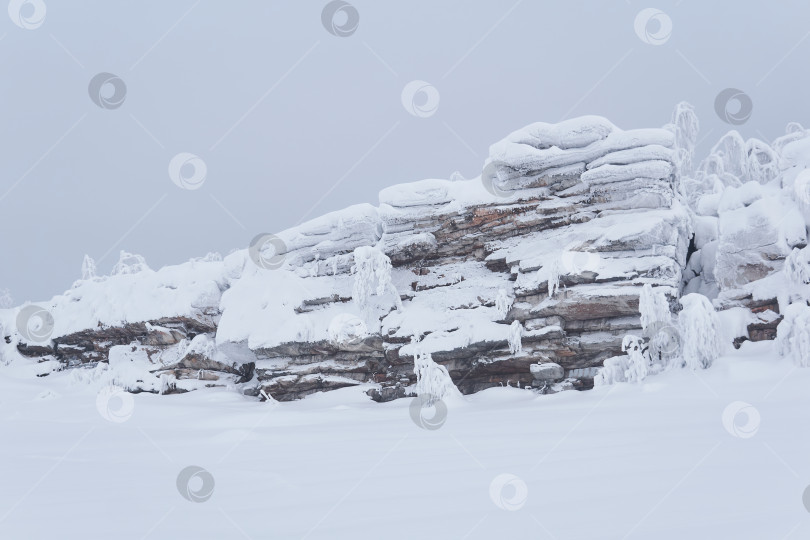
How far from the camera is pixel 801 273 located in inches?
514

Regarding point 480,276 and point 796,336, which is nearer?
point 796,336

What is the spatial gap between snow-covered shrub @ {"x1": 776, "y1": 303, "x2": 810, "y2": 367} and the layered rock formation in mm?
2112

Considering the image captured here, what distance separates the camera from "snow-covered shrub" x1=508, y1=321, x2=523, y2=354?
16109 millimetres

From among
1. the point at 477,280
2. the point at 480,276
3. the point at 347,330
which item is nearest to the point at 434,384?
the point at 347,330

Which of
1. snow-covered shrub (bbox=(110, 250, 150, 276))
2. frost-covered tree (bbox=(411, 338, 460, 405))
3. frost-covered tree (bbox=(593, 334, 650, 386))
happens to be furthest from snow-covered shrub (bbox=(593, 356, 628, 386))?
snow-covered shrub (bbox=(110, 250, 150, 276))

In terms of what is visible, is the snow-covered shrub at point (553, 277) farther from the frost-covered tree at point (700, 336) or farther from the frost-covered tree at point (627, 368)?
the frost-covered tree at point (700, 336)

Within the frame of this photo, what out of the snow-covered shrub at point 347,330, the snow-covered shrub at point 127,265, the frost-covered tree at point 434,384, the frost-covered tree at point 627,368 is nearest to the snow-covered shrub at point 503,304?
the frost-covered tree at point 434,384

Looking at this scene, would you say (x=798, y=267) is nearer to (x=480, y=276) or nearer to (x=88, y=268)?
(x=480, y=276)

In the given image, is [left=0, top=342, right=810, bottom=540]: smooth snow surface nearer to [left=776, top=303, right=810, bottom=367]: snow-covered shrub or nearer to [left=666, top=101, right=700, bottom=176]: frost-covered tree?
[left=776, top=303, right=810, bottom=367]: snow-covered shrub

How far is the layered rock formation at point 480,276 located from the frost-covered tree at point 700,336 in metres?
1.85

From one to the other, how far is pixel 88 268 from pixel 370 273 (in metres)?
21.2

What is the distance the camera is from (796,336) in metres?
10.6

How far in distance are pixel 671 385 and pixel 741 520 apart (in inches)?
321

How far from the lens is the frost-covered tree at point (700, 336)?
12250 mm
